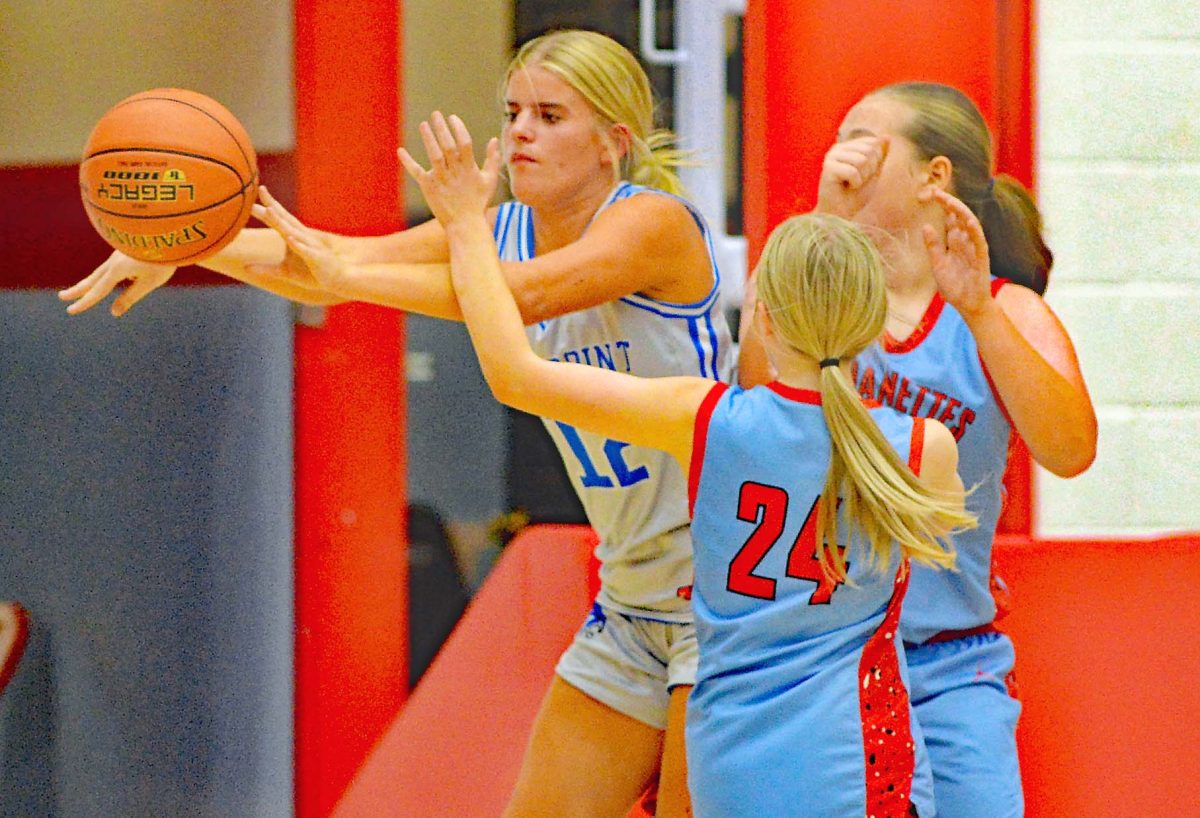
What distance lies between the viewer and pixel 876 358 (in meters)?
1.95

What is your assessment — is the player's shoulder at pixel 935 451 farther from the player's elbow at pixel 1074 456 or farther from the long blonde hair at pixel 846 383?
the player's elbow at pixel 1074 456

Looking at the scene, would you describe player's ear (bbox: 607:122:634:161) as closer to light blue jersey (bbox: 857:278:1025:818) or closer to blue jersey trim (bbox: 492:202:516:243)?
blue jersey trim (bbox: 492:202:516:243)

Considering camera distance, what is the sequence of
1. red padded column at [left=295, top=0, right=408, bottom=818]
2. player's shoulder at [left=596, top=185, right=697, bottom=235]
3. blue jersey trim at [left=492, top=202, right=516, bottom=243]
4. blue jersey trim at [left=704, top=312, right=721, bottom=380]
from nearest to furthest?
player's shoulder at [left=596, top=185, right=697, bottom=235]
blue jersey trim at [left=704, top=312, right=721, bottom=380]
blue jersey trim at [left=492, top=202, right=516, bottom=243]
red padded column at [left=295, top=0, right=408, bottom=818]

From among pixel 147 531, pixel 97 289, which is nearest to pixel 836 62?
pixel 97 289

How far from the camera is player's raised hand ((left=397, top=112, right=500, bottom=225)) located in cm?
177

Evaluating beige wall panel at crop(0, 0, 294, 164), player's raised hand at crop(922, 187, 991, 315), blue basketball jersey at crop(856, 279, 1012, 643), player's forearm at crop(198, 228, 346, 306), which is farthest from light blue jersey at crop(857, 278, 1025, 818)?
beige wall panel at crop(0, 0, 294, 164)

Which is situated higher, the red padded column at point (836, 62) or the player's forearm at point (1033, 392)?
the red padded column at point (836, 62)

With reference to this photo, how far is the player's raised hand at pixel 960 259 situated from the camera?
183 cm

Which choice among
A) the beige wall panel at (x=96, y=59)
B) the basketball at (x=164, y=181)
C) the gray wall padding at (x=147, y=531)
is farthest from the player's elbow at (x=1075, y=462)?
the beige wall panel at (x=96, y=59)

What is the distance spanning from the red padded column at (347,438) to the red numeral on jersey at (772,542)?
1.41 meters

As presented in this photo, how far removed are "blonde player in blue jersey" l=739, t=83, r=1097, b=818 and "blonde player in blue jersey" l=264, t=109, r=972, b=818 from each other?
0.25m

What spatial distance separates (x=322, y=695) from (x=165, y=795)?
1.23 ft

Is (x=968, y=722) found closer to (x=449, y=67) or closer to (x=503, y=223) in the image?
(x=503, y=223)

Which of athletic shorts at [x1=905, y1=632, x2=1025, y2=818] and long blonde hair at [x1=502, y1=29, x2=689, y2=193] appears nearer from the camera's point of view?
athletic shorts at [x1=905, y1=632, x2=1025, y2=818]
